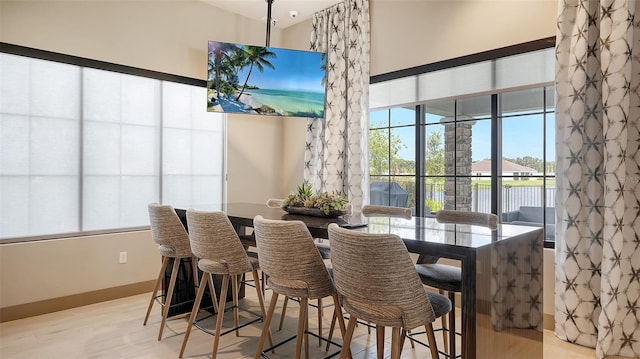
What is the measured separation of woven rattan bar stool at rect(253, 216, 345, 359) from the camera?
Answer: 6.75 ft

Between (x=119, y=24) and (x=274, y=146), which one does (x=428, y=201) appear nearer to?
(x=274, y=146)

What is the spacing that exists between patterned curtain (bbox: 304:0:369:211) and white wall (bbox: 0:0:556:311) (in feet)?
0.57

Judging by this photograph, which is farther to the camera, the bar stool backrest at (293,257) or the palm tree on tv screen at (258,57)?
the palm tree on tv screen at (258,57)

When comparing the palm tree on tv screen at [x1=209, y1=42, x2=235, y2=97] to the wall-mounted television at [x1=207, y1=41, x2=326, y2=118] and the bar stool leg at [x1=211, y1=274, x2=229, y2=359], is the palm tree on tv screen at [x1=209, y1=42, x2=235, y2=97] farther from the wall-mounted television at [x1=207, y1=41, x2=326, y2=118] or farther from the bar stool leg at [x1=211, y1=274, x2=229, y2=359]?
the bar stool leg at [x1=211, y1=274, x2=229, y2=359]

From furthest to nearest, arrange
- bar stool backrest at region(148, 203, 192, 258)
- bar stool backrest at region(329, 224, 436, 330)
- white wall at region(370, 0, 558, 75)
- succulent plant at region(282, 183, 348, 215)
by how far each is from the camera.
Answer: white wall at region(370, 0, 558, 75), bar stool backrest at region(148, 203, 192, 258), succulent plant at region(282, 183, 348, 215), bar stool backrest at region(329, 224, 436, 330)

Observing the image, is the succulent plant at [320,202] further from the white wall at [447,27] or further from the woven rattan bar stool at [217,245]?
the white wall at [447,27]

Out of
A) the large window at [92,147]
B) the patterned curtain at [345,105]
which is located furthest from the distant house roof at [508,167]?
the large window at [92,147]

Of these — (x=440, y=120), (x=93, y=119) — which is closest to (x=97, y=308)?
(x=93, y=119)

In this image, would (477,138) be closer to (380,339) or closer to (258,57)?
(258,57)

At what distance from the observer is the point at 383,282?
169cm

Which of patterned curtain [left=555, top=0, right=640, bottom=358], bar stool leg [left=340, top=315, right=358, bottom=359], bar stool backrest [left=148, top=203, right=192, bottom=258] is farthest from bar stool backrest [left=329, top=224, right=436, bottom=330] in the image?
patterned curtain [left=555, top=0, right=640, bottom=358]

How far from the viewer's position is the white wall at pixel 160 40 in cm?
335

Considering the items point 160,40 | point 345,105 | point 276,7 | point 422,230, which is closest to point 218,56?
point 160,40

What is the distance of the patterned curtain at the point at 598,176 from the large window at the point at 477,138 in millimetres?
342
